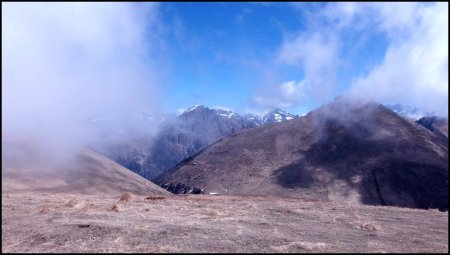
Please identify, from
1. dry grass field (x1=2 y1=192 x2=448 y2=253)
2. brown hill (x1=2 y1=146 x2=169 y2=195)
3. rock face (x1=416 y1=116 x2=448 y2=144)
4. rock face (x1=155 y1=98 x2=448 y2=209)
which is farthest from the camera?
rock face (x1=416 y1=116 x2=448 y2=144)

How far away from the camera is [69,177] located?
8400 centimetres

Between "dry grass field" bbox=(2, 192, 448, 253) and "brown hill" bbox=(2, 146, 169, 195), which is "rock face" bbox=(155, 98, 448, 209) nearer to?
"brown hill" bbox=(2, 146, 169, 195)

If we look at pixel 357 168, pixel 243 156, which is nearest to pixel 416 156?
pixel 357 168

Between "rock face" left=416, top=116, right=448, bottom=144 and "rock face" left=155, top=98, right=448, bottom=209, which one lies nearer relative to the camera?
"rock face" left=155, top=98, right=448, bottom=209

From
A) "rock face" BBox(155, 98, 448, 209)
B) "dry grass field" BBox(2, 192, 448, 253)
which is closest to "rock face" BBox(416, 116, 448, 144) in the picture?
"rock face" BBox(155, 98, 448, 209)

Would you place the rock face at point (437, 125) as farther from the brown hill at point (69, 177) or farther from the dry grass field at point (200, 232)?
the dry grass field at point (200, 232)

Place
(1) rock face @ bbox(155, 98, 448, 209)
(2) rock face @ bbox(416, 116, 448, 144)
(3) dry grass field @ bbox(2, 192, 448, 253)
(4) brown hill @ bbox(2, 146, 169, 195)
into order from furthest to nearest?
(2) rock face @ bbox(416, 116, 448, 144) → (1) rock face @ bbox(155, 98, 448, 209) → (4) brown hill @ bbox(2, 146, 169, 195) → (3) dry grass field @ bbox(2, 192, 448, 253)

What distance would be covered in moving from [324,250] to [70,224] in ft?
49.9

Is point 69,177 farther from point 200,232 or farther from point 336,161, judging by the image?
point 200,232

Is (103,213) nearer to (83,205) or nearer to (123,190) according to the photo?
(83,205)

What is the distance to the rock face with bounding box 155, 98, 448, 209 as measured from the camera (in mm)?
93250

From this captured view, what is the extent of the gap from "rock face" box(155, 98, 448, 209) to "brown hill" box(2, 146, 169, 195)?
22422 mm

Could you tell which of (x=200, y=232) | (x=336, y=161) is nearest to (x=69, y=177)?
(x=336, y=161)

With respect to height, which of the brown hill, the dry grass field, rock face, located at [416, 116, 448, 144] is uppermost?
rock face, located at [416, 116, 448, 144]
